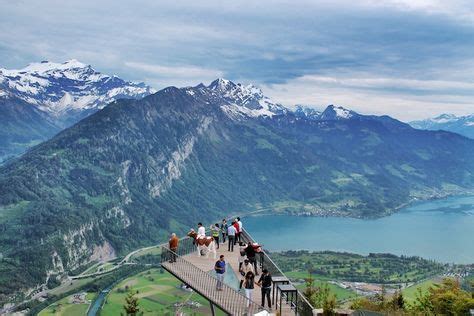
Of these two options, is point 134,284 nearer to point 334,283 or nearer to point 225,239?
point 334,283

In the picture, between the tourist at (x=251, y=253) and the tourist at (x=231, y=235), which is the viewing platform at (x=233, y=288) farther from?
the tourist at (x=231, y=235)

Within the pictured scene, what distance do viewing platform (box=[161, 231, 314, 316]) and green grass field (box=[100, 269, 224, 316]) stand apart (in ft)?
374

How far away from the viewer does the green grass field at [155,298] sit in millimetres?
157250

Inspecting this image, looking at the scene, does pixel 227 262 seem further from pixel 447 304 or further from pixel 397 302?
pixel 447 304

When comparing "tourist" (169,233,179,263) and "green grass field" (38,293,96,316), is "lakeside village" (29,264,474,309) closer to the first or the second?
"green grass field" (38,293,96,316)

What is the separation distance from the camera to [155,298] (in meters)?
176

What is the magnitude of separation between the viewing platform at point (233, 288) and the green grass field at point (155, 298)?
114083mm

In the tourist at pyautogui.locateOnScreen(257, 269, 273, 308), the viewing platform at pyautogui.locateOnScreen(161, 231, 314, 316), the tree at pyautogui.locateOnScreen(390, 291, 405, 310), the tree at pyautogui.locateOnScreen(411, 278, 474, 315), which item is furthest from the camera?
the tree at pyautogui.locateOnScreen(411, 278, 474, 315)

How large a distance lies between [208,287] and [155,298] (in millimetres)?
154779

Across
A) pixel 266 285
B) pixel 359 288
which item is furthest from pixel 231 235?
pixel 359 288

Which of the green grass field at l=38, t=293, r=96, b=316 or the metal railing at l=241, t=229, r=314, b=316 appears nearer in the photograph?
the metal railing at l=241, t=229, r=314, b=316

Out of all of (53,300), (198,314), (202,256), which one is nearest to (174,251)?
(202,256)

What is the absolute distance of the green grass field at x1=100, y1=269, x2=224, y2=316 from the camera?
6191 inches

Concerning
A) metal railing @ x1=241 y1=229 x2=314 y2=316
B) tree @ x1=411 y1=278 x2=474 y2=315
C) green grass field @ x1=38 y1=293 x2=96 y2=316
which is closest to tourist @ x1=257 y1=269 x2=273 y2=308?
metal railing @ x1=241 y1=229 x2=314 y2=316
